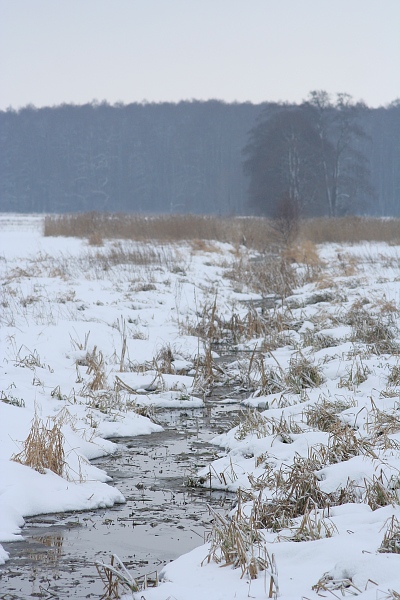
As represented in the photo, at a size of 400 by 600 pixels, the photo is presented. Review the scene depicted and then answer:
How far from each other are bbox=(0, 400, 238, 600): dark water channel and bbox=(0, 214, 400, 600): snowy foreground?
135 millimetres

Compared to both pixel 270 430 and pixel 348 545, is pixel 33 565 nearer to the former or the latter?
pixel 348 545

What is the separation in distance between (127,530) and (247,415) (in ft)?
7.26

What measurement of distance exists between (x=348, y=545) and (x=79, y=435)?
284 cm

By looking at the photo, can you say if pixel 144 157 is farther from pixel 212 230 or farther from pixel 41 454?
pixel 41 454

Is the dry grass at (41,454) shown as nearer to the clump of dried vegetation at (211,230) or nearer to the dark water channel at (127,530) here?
the dark water channel at (127,530)

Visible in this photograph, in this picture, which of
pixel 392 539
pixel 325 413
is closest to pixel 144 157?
pixel 325 413

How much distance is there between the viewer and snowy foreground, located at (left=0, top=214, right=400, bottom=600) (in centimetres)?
307

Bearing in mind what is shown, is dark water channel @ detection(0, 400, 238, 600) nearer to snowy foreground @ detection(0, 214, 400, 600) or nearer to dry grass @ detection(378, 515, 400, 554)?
snowy foreground @ detection(0, 214, 400, 600)

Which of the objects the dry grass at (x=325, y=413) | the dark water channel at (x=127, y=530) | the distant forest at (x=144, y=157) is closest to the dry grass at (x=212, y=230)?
the dry grass at (x=325, y=413)

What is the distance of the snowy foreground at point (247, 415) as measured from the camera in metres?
3.07

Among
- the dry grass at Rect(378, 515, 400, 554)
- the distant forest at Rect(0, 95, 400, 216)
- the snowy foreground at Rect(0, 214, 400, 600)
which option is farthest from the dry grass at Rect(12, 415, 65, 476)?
the distant forest at Rect(0, 95, 400, 216)

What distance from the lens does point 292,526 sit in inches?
140

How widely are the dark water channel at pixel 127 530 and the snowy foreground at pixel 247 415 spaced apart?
0.13 m

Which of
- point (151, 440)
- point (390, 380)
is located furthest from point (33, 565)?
point (390, 380)
